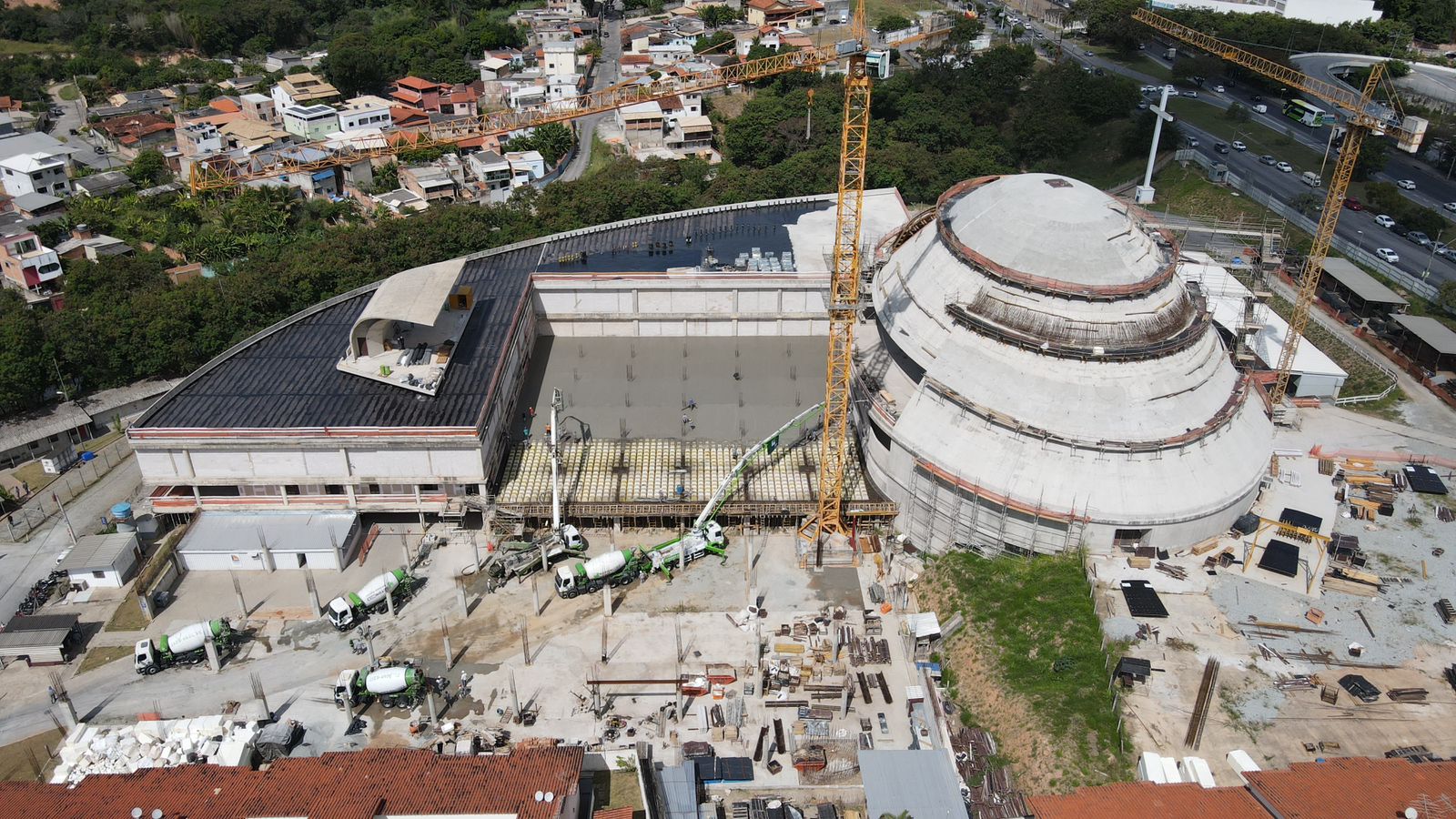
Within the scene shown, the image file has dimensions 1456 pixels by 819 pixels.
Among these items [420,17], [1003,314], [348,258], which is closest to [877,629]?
[1003,314]

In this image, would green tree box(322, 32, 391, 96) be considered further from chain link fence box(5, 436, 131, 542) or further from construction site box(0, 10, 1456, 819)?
construction site box(0, 10, 1456, 819)

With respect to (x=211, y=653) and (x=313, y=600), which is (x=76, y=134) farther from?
(x=211, y=653)

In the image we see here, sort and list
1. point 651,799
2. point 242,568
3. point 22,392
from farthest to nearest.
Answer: point 22,392 → point 242,568 → point 651,799

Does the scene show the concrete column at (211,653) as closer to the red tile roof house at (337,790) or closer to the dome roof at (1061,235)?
the red tile roof house at (337,790)

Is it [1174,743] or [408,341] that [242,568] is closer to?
[408,341]

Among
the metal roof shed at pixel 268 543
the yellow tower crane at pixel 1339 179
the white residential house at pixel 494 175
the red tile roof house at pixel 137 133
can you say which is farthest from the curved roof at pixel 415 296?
the red tile roof house at pixel 137 133

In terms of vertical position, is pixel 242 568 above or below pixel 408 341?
below

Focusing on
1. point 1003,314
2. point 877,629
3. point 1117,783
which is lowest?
point 877,629
